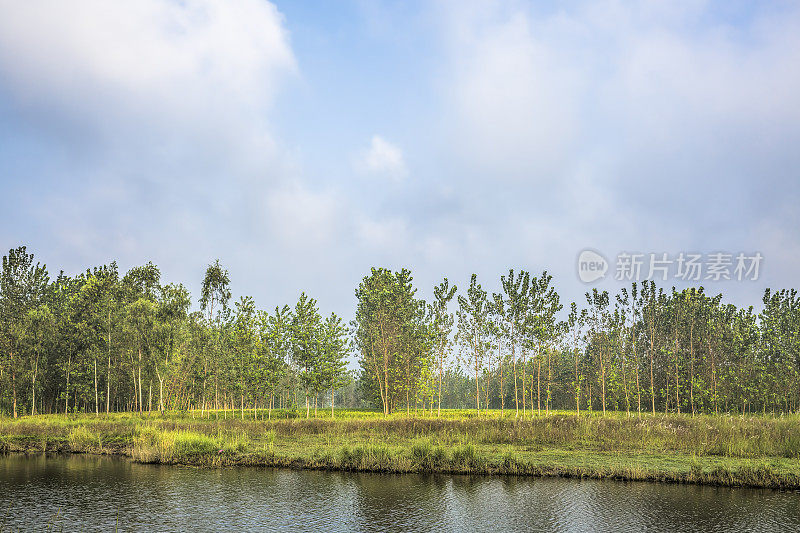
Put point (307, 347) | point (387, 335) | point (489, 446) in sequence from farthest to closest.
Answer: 1. point (387, 335)
2. point (307, 347)
3. point (489, 446)

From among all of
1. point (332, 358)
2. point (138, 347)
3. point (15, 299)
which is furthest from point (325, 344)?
point (15, 299)

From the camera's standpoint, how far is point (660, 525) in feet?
55.9

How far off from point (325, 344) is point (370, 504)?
4075cm

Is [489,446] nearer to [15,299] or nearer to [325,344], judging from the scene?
[325,344]

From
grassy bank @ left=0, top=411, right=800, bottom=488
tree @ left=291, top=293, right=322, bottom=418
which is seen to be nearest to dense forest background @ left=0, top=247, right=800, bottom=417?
tree @ left=291, top=293, right=322, bottom=418

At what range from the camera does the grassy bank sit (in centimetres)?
2542

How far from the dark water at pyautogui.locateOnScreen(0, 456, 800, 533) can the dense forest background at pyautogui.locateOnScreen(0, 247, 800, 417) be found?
34677 millimetres

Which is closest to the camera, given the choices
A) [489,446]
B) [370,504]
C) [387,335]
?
[370,504]

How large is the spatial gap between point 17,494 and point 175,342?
4595 cm

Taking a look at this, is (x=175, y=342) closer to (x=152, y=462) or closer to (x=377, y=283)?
(x=377, y=283)

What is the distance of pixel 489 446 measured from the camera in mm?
32562

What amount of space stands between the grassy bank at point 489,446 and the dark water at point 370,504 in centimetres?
139

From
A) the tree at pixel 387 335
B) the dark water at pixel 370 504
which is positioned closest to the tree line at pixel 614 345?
the tree at pixel 387 335

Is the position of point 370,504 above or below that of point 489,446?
above
